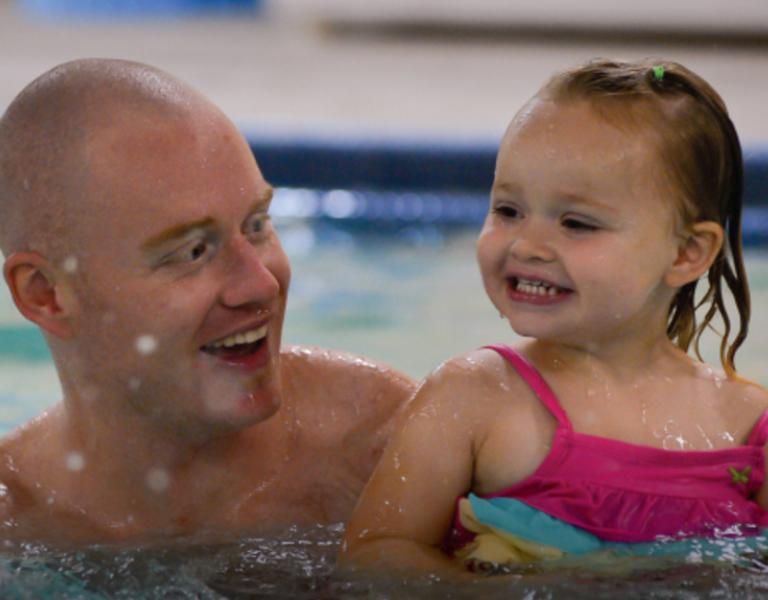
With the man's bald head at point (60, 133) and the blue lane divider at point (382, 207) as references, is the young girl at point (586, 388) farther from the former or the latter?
the blue lane divider at point (382, 207)

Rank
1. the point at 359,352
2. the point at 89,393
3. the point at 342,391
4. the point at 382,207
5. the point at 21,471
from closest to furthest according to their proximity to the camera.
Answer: the point at 89,393
the point at 21,471
the point at 342,391
the point at 359,352
the point at 382,207

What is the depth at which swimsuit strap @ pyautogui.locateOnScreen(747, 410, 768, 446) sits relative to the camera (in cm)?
222

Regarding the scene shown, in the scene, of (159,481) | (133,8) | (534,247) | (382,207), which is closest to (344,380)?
(159,481)

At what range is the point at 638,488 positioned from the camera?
2176 mm

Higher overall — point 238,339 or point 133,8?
point 238,339

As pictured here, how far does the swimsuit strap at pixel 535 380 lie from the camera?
221cm

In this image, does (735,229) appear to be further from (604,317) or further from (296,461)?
(296,461)

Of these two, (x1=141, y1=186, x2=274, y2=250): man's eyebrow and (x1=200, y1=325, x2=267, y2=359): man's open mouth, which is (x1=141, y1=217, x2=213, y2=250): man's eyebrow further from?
(x1=200, y1=325, x2=267, y2=359): man's open mouth

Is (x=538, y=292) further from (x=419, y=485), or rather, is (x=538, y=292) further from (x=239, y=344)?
(x=239, y=344)

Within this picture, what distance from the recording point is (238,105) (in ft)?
22.7

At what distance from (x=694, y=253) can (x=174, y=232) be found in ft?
2.65

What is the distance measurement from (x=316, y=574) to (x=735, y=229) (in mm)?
853

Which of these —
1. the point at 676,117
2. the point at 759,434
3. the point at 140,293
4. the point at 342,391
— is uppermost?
the point at 676,117

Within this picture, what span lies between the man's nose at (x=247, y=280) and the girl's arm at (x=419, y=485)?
0.96ft
